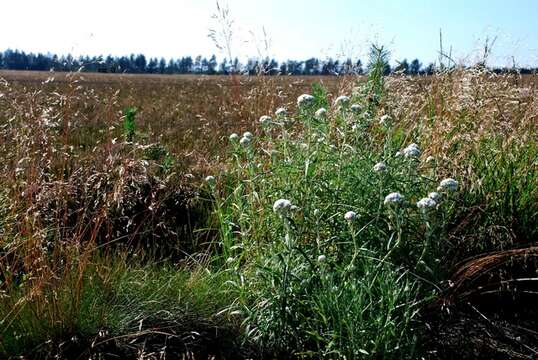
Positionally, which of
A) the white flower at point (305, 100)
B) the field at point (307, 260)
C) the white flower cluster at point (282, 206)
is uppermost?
the white flower at point (305, 100)

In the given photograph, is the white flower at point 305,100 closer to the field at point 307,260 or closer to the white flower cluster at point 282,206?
the field at point 307,260

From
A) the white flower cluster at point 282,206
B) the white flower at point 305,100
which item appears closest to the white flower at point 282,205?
the white flower cluster at point 282,206

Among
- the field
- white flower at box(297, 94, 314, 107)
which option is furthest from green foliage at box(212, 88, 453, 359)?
white flower at box(297, 94, 314, 107)

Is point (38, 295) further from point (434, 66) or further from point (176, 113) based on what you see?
point (176, 113)

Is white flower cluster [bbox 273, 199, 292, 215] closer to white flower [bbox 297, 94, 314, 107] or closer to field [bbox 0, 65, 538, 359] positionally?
field [bbox 0, 65, 538, 359]

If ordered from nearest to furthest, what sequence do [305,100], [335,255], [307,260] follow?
[307,260]
[335,255]
[305,100]

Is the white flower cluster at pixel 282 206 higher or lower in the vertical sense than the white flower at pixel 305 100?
lower

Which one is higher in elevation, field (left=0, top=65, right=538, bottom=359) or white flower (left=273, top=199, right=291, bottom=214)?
white flower (left=273, top=199, right=291, bottom=214)

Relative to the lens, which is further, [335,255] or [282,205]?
[335,255]

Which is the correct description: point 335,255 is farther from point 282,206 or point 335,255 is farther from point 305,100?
point 305,100

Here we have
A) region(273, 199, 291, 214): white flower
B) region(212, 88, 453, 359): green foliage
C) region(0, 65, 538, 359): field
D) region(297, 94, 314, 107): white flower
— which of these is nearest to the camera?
region(273, 199, 291, 214): white flower

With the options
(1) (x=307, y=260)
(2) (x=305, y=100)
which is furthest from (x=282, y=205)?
(2) (x=305, y=100)

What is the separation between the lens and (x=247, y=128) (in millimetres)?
5703

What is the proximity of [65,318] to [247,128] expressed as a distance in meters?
2.89
